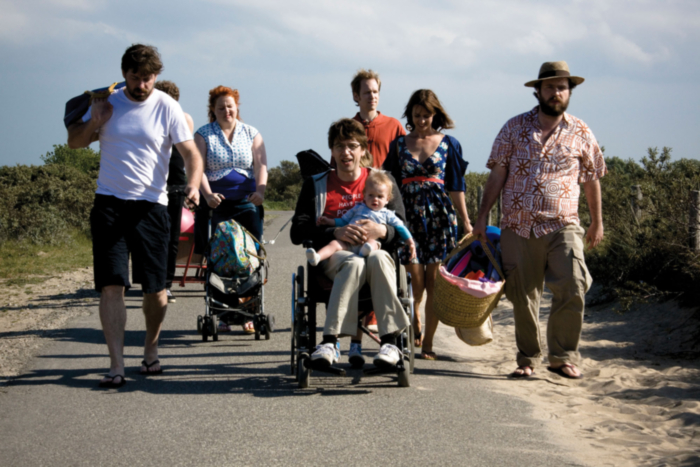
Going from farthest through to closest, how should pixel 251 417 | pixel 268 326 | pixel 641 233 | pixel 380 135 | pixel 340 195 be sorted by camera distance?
pixel 641 233, pixel 380 135, pixel 268 326, pixel 340 195, pixel 251 417

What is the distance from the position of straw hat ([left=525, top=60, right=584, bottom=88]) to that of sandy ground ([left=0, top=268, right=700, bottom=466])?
2.27 metres

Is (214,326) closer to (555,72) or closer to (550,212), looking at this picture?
(550,212)

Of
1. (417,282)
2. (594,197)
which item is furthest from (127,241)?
(594,197)

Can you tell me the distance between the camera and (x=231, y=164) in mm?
7039

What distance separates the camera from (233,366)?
19.2 ft

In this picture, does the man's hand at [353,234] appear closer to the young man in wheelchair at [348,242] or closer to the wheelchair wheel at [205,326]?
the young man in wheelchair at [348,242]

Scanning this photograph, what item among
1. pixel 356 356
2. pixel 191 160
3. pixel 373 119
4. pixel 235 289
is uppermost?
pixel 373 119

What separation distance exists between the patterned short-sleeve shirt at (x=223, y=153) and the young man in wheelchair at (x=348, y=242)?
1364 mm

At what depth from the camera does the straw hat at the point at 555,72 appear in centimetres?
556

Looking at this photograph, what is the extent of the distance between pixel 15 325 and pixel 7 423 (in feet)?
11.2

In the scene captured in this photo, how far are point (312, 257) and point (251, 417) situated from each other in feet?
4.17

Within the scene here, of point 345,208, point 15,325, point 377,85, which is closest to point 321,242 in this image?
point 345,208

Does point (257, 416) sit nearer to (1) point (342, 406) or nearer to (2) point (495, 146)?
(1) point (342, 406)

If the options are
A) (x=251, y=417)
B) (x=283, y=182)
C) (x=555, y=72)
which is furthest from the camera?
(x=283, y=182)
